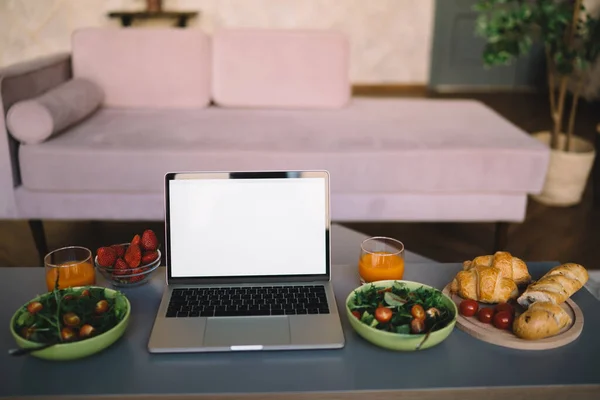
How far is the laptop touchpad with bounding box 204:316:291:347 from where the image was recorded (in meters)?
0.99

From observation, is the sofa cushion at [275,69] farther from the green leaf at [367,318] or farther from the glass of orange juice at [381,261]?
the green leaf at [367,318]

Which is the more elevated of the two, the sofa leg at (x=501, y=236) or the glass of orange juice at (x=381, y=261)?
the glass of orange juice at (x=381, y=261)

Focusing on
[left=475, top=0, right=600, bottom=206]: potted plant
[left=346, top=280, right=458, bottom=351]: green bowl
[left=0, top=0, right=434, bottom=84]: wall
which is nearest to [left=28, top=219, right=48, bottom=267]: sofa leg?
[left=346, top=280, right=458, bottom=351]: green bowl

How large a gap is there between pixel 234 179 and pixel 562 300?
0.66m

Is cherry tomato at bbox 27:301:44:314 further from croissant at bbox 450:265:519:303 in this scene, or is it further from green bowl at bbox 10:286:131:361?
croissant at bbox 450:265:519:303

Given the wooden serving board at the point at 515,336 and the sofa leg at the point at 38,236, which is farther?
the sofa leg at the point at 38,236

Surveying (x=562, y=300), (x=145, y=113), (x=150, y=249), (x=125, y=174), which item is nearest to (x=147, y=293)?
(x=150, y=249)

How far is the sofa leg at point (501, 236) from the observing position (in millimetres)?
2256

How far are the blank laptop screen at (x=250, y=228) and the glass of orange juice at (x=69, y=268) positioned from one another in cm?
17

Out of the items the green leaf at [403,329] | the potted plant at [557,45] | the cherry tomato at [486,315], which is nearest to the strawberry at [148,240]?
the green leaf at [403,329]

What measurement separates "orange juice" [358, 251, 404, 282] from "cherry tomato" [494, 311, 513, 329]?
0.22 metres

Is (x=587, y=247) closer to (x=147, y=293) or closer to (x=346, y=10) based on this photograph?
(x=147, y=293)

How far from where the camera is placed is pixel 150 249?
121 cm

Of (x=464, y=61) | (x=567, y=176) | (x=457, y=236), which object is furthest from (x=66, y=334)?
(x=464, y=61)
